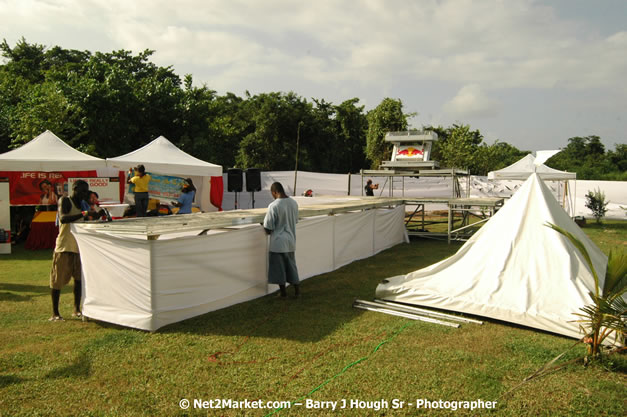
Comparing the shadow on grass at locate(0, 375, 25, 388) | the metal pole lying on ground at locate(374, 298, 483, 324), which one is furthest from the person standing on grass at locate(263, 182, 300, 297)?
the shadow on grass at locate(0, 375, 25, 388)

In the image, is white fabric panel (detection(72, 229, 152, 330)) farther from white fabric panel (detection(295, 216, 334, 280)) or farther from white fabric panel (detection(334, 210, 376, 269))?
white fabric panel (detection(334, 210, 376, 269))

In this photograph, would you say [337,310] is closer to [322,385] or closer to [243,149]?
[322,385]

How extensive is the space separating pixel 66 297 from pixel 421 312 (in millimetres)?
5060

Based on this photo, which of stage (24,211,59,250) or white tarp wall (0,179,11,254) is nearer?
white tarp wall (0,179,11,254)

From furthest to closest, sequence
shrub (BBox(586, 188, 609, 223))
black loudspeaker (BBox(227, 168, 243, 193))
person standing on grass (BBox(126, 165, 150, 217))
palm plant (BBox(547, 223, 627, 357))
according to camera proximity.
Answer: shrub (BBox(586, 188, 609, 223)) → black loudspeaker (BBox(227, 168, 243, 193)) → person standing on grass (BBox(126, 165, 150, 217)) → palm plant (BBox(547, 223, 627, 357))

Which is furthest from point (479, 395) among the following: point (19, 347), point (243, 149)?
point (243, 149)

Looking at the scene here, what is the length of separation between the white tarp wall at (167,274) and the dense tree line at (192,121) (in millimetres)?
10939

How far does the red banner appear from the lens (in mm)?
12281

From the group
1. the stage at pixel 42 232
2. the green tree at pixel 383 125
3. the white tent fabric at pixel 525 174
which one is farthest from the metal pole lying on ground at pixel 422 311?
the green tree at pixel 383 125

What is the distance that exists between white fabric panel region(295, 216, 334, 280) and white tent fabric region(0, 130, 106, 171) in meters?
6.46

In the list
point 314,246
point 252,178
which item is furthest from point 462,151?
point 314,246

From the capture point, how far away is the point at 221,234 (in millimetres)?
5414

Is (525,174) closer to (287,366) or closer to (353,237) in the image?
(353,237)

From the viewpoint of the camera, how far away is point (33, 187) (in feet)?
41.3
